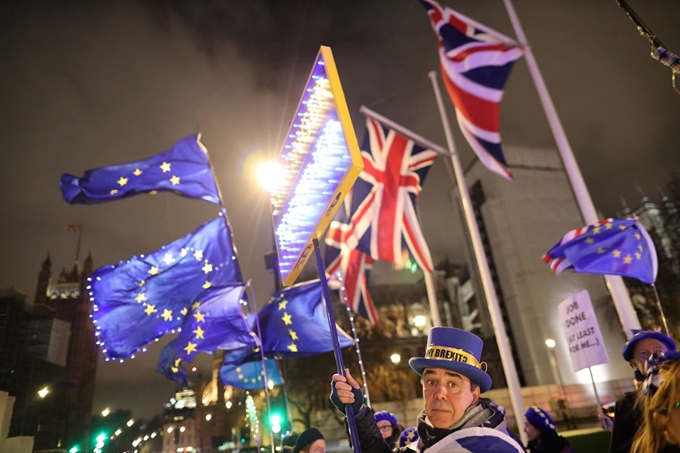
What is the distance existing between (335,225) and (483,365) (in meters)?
12.8

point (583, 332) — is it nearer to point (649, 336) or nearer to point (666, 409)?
point (649, 336)

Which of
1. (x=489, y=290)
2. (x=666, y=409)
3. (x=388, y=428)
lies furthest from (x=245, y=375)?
(x=666, y=409)

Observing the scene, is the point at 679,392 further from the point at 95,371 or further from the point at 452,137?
the point at 95,371

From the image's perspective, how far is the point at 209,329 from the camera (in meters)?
8.91

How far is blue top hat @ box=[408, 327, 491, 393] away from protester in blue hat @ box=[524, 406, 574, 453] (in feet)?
12.0

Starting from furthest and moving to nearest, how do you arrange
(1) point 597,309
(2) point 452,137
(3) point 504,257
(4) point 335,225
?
(3) point 504,257
(1) point 597,309
(4) point 335,225
(2) point 452,137

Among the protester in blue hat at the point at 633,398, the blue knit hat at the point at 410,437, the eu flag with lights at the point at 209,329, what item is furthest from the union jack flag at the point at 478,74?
the blue knit hat at the point at 410,437

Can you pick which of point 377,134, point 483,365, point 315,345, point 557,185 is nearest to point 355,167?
point 483,365

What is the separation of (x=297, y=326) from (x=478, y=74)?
294 inches

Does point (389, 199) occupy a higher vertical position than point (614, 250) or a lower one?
higher

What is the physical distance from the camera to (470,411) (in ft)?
7.95

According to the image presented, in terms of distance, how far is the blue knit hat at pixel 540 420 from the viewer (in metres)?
5.57

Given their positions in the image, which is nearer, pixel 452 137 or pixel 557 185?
pixel 452 137

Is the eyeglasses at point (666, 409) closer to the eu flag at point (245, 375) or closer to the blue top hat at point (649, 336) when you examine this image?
the blue top hat at point (649, 336)
